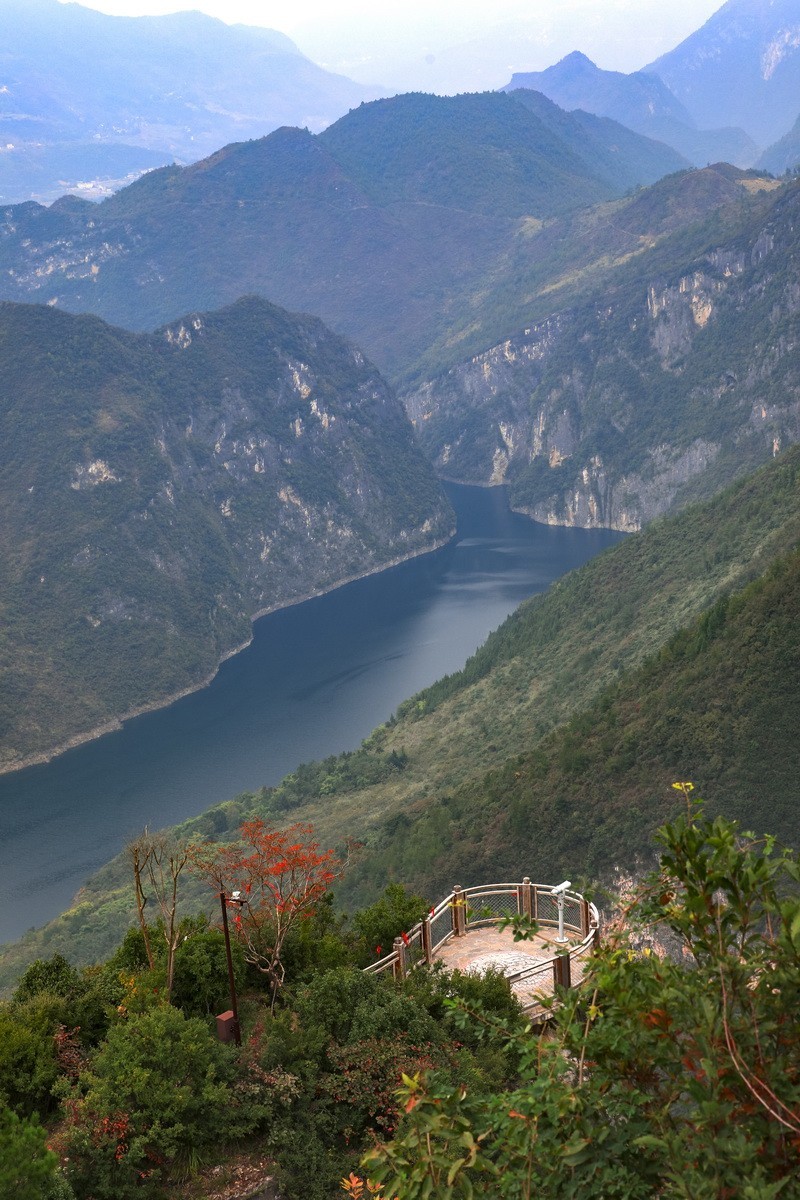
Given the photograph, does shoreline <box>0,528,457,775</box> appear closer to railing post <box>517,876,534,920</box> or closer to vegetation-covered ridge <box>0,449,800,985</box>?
vegetation-covered ridge <box>0,449,800,985</box>

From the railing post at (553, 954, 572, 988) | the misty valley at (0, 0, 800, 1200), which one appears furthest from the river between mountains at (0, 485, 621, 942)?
the railing post at (553, 954, 572, 988)

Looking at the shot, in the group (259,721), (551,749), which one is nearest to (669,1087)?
(551,749)

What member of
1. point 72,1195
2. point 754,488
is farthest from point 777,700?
point 754,488

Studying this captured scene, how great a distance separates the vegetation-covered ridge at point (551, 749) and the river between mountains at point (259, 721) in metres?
5.90

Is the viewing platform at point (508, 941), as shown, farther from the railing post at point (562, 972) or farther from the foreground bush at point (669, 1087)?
the foreground bush at point (669, 1087)

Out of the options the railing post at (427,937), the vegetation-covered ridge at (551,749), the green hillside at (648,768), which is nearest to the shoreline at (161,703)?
the vegetation-covered ridge at (551,749)

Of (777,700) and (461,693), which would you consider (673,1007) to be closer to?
(777,700)

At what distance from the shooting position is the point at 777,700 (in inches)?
2137

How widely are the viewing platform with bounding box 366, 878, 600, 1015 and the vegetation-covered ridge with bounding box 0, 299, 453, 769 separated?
91.0 m

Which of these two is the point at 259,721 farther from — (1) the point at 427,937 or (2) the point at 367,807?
(1) the point at 427,937

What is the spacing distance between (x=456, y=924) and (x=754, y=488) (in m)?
79.2

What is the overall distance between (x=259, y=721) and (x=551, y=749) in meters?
55.0

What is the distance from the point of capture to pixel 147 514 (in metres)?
160

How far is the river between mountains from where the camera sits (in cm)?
9531
